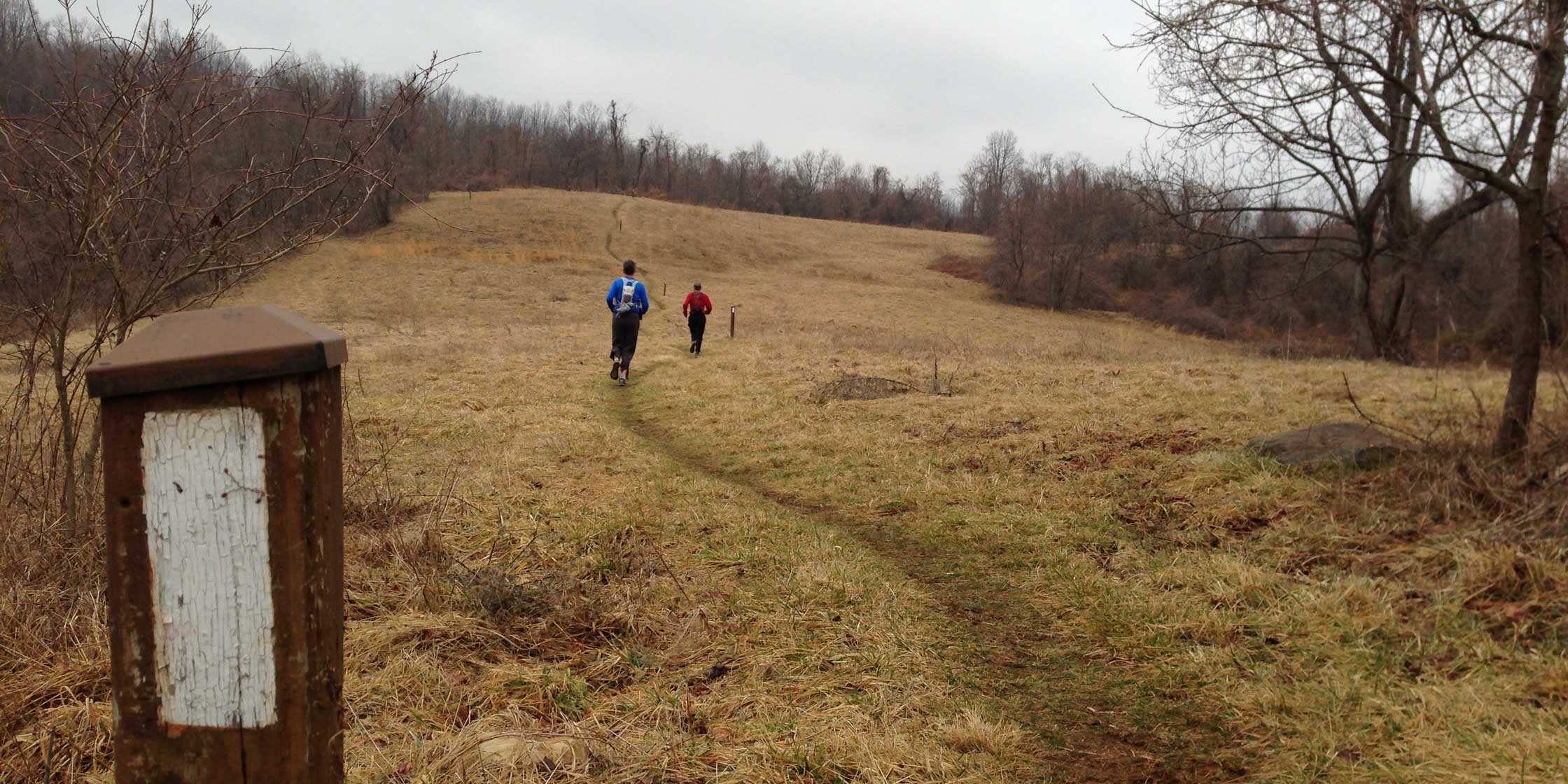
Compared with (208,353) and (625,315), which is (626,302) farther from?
(208,353)

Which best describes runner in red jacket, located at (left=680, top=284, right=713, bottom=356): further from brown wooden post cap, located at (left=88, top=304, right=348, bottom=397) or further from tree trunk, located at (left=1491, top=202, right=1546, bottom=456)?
brown wooden post cap, located at (left=88, top=304, right=348, bottom=397)

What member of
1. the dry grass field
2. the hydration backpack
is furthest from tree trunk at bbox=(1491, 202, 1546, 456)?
the hydration backpack

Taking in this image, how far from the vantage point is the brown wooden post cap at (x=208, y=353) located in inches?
58.3

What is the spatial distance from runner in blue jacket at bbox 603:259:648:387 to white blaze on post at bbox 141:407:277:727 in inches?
471

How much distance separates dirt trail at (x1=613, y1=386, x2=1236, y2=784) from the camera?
10.8 ft

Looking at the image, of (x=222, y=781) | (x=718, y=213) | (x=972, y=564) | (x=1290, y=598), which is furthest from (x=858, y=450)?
(x=718, y=213)

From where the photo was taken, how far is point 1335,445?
6.41m

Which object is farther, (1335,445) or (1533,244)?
(1335,445)

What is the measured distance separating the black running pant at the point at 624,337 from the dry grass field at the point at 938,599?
9.59 feet

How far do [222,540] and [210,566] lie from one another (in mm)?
52

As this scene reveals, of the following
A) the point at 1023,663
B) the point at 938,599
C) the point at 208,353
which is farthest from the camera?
the point at 938,599

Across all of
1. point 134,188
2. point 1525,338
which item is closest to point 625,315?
point 134,188

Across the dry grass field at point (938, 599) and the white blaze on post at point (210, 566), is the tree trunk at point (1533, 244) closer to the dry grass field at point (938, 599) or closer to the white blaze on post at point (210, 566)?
the dry grass field at point (938, 599)

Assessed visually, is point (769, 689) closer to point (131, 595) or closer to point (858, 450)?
point (131, 595)
